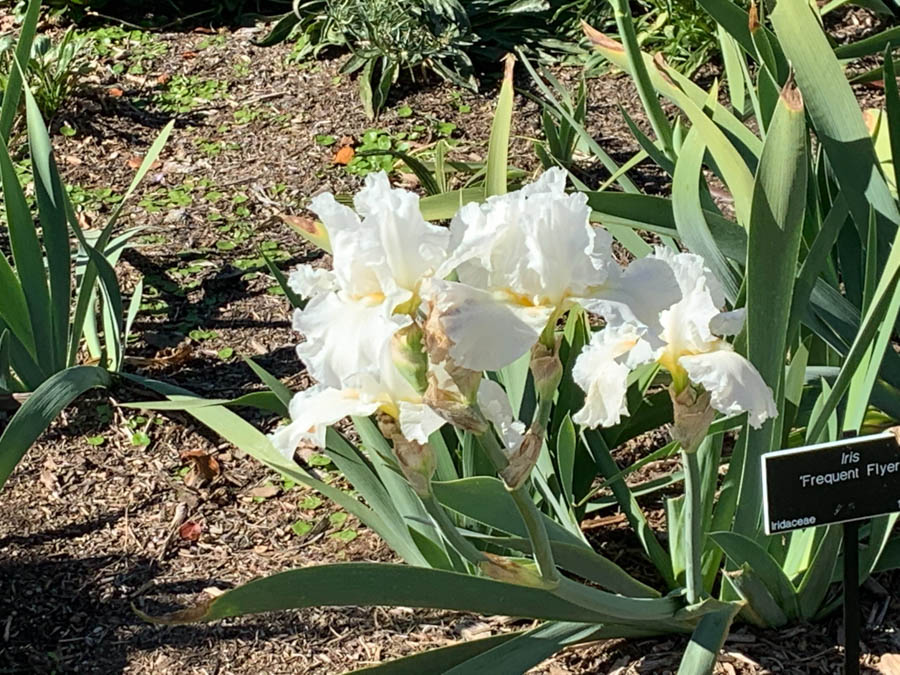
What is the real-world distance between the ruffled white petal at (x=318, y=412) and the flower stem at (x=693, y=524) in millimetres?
384

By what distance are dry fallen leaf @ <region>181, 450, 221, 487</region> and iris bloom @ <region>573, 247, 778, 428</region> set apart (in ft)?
4.03

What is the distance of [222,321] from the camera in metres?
2.62

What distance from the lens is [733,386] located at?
40.3 inches

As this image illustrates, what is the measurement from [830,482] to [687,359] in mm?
315

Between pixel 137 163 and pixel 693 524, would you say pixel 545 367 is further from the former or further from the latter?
pixel 137 163

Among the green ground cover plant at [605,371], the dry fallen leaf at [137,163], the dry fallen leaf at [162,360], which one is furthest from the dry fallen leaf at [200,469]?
the dry fallen leaf at [137,163]

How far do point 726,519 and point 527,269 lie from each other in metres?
0.76

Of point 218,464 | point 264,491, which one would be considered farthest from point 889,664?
point 218,464

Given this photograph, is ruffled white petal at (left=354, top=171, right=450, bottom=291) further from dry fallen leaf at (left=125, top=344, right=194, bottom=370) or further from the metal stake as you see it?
dry fallen leaf at (left=125, top=344, right=194, bottom=370)

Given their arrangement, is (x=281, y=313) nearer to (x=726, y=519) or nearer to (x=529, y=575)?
(x=726, y=519)

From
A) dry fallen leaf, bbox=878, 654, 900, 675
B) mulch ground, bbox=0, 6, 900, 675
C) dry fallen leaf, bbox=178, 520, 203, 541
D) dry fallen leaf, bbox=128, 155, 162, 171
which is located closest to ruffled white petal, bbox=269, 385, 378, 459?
mulch ground, bbox=0, 6, 900, 675

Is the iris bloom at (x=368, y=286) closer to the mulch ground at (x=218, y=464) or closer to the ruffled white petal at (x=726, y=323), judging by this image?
the ruffled white petal at (x=726, y=323)

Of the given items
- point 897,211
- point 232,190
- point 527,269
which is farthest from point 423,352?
point 232,190

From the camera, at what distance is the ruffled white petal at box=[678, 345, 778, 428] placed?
3.35 feet
